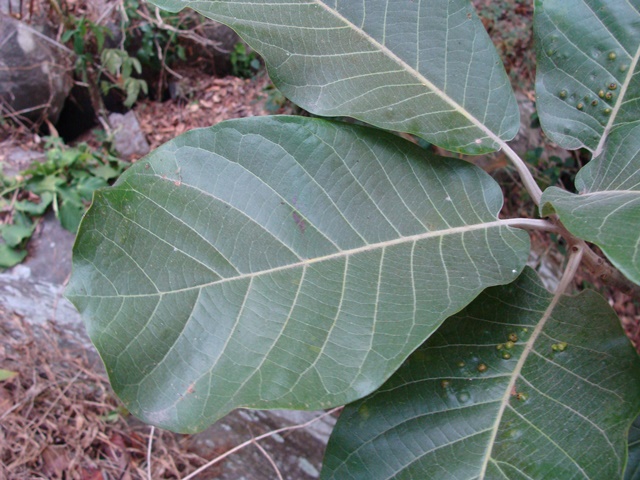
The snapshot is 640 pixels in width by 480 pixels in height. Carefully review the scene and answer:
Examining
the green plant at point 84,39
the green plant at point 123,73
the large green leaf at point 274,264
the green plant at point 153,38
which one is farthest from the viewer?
the green plant at point 153,38

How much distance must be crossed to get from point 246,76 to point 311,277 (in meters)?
3.20

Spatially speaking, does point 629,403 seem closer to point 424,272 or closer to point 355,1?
point 424,272

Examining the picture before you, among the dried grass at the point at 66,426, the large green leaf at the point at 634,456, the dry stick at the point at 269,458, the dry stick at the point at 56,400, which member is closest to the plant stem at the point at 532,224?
the large green leaf at the point at 634,456

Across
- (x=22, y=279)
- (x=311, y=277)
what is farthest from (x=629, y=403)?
(x=22, y=279)

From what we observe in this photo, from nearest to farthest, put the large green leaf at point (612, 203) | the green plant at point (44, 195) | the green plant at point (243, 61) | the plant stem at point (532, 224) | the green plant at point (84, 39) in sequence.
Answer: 1. the large green leaf at point (612, 203)
2. the plant stem at point (532, 224)
3. the green plant at point (44, 195)
4. the green plant at point (84, 39)
5. the green plant at point (243, 61)

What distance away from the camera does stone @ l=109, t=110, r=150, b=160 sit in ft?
9.31

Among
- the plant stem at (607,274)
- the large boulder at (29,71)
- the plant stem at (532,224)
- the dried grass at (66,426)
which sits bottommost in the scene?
the dried grass at (66,426)

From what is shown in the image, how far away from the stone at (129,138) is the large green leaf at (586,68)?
248 cm

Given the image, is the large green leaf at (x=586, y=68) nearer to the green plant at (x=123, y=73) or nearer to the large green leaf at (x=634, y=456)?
the large green leaf at (x=634, y=456)

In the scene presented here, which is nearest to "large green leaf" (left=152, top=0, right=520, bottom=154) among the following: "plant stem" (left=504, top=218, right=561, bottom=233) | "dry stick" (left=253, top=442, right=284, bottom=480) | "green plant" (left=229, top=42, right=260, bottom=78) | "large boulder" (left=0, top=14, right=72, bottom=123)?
"plant stem" (left=504, top=218, right=561, bottom=233)

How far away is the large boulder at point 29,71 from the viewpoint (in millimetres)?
2781

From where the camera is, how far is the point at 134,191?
62 cm

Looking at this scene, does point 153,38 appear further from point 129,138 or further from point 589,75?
point 589,75

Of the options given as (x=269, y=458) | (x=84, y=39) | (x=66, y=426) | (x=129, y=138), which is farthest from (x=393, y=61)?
(x=84, y=39)
